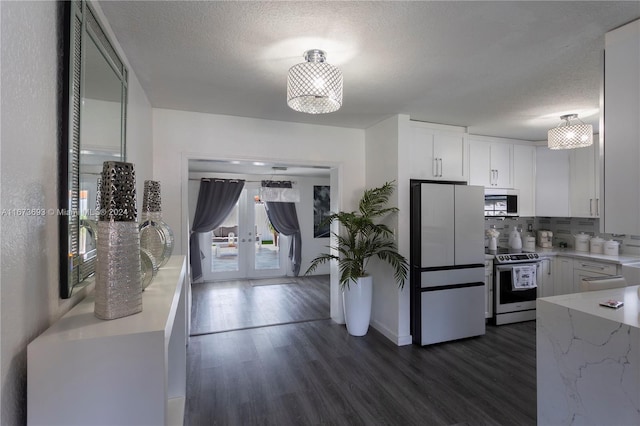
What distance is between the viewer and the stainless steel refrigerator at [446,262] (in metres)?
3.18

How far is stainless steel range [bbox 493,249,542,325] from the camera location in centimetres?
374

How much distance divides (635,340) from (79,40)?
261 cm

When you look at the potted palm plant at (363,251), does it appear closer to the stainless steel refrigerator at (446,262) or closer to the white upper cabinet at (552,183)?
the stainless steel refrigerator at (446,262)

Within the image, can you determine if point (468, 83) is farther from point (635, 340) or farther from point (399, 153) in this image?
point (635, 340)

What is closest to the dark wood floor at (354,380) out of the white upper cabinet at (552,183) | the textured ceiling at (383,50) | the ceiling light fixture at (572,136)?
the white upper cabinet at (552,183)

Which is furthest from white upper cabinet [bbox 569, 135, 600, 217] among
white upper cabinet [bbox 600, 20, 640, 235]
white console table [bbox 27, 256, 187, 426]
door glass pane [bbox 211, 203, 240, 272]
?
door glass pane [bbox 211, 203, 240, 272]

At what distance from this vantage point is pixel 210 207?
237 inches

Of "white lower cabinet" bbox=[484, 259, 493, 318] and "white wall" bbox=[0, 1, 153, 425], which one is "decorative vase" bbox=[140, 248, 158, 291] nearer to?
"white wall" bbox=[0, 1, 153, 425]

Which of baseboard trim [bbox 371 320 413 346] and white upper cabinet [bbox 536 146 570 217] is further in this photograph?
white upper cabinet [bbox 536 146 570 217]

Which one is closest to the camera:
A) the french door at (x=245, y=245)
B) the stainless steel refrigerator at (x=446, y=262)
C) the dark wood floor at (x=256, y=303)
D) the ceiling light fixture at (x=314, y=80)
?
the ceiling light fixture at (x=314, y=80)

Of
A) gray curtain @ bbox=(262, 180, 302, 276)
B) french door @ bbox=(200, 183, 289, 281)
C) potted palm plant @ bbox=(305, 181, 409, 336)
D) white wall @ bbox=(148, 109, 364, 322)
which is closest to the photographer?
white wall @ bbox=(148, 109, 364, 322)

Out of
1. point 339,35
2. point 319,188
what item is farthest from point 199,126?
point 319,188

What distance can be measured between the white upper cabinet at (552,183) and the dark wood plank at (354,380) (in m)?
1.84

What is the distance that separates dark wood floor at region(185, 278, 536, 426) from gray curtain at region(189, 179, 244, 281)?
2.82 metres
